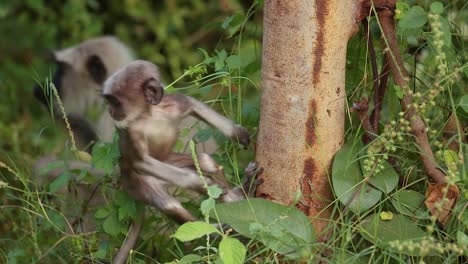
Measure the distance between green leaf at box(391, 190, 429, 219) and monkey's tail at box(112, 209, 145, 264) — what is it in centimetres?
93

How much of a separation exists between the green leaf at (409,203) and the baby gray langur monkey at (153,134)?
0.51 meters

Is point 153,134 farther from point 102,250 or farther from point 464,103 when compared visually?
point 464,103

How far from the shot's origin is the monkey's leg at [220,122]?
3.49 meters

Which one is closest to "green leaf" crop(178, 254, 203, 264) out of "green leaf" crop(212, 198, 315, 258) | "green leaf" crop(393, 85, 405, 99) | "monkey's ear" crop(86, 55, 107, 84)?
"green leaf" crop(212, 198, 315, 258)

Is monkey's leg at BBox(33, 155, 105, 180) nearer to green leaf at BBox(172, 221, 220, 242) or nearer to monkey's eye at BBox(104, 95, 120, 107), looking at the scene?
monkey's eye at BBox(104, 95, 120, 107)

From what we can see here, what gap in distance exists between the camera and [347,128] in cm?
353

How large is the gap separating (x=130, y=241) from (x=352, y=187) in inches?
34.8

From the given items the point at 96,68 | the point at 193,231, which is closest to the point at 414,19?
the point at 193,231

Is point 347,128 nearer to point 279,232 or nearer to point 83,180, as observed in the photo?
point 279,232

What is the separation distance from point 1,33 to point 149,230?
4461 mm

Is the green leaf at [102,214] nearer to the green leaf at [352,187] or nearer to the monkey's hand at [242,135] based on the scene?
the monkey's hand at [242,135]

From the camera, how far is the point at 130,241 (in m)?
3.63

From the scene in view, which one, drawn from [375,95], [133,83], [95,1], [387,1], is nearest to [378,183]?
[375,95]

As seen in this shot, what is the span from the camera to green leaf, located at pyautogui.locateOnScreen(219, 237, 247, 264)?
2854mm
